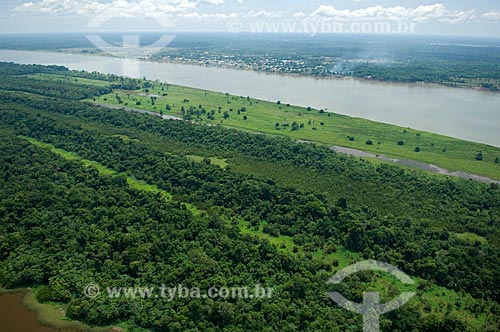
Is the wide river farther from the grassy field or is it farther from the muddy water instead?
the muddy water

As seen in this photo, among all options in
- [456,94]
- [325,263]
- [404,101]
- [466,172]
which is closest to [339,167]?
[466,172]

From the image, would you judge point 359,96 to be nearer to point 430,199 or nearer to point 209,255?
point 430,199

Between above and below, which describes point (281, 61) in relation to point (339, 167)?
above

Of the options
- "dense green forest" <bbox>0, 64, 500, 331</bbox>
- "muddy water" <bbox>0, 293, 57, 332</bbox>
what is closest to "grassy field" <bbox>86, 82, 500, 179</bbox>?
"dense green forest" <bbox>0, 64, 500, 331</bbox>

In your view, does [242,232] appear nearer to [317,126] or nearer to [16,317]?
[16,317]

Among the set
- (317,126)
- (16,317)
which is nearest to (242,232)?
(16,317)

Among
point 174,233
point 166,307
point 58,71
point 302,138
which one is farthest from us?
point 58,71

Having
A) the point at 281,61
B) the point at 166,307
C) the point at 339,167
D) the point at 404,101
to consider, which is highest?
the point at 281,61
